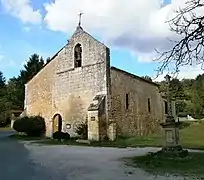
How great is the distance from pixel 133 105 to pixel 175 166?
1722cm

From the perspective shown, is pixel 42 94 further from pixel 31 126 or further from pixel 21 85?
pixel 21 85

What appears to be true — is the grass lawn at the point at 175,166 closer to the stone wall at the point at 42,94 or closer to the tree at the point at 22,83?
the stone wall at the point at 42,94

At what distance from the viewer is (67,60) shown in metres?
27.8

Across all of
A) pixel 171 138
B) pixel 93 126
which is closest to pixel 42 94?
pixel 93 126

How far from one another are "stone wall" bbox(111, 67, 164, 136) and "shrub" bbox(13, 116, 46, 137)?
8233 mm

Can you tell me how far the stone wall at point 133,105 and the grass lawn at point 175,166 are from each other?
1240cm

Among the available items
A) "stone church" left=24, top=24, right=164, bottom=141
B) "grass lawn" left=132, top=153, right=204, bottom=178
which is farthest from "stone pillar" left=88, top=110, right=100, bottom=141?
"grass lawn" left=132, top=153, right=204, bottom=178

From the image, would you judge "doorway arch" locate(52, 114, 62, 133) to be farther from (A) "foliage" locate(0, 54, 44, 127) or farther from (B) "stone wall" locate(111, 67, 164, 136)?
(A) "foliage" locate(0, 54, 44, 127)

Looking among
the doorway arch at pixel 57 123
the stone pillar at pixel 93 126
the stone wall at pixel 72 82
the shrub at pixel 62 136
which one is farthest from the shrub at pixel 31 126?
the stone pillar at pixel 93 126

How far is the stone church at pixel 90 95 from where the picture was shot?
23.9 m

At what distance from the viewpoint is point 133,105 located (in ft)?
90.9

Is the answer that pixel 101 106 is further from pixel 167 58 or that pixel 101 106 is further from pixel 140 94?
pixel 167 58

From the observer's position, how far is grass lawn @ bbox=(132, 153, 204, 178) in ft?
30.4

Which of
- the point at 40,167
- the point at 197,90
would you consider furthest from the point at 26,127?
the point at 197,90
